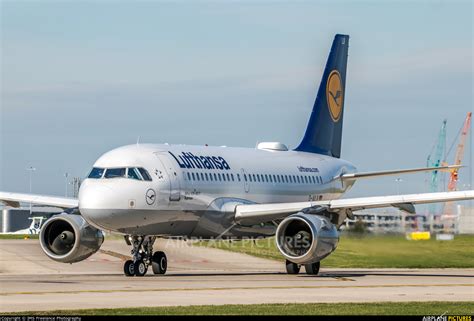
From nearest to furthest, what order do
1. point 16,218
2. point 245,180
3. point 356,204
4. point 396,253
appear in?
point 356,204 < point 396,253 < point 245,180 < point 16,218

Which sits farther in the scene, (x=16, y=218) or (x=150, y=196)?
(x=16, y=218)

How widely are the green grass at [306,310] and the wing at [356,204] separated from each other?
1297 centimetres

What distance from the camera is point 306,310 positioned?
80.2 feet

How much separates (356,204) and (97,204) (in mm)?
9332

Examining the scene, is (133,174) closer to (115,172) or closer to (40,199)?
(115,172)

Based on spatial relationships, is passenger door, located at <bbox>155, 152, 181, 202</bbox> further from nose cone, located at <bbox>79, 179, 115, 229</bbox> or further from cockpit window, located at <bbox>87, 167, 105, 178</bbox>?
nose cone, located at <bbox>79, 179, 115, 229</bbox>

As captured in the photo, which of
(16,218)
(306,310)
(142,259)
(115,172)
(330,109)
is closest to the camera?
(306,310)

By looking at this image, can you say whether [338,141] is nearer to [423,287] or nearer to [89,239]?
[89,239]

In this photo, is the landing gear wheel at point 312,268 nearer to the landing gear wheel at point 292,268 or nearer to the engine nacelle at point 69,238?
the landing gear wheel at point 292,268

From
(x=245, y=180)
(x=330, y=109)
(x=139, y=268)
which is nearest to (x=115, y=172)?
(x=139, y=268)

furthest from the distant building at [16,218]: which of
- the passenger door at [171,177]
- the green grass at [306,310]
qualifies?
the green grass at [306,310]

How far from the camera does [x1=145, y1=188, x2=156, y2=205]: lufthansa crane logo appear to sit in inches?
1502

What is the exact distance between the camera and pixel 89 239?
3959 centimetres

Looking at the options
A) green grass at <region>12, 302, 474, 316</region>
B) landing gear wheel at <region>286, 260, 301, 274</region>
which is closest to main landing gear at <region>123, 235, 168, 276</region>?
landing gear wheel at <region>286, 260, 301, 274</region>
